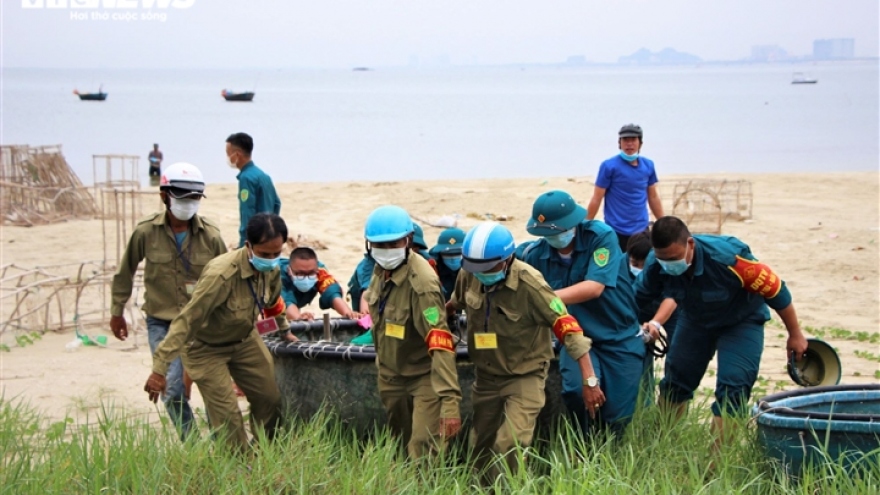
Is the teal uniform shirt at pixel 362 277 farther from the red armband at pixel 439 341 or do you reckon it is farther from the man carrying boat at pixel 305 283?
the red armband at pixel 439 341

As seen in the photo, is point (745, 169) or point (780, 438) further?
point (745, 169)

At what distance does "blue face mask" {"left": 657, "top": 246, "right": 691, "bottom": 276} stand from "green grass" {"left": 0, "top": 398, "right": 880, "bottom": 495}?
2.82 ft

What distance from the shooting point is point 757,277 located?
5715mm

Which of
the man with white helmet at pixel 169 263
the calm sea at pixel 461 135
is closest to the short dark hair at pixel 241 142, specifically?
the man with white helmet at pixel 169 263

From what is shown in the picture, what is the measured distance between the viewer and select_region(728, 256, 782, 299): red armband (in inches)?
225

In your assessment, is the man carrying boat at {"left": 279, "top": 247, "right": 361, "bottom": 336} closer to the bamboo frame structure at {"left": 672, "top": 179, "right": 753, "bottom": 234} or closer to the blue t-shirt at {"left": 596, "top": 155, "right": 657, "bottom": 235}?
the blue t-shirt at {"left": 596, "top": 155, "right": 657, "bottom": 235}

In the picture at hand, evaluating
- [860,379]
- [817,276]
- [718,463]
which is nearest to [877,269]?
[817,276]

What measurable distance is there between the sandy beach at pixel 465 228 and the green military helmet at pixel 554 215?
8.16 ft

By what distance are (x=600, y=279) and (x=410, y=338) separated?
3.55 ft

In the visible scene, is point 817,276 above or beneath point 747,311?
beneath

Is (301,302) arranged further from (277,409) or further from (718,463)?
(718,463)

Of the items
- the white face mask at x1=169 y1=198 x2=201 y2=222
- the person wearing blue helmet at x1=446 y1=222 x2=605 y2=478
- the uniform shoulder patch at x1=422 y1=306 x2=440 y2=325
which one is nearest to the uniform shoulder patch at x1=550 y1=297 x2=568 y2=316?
the person wearing blue helmet at x1=446 y1=222 x2=605 y2=478

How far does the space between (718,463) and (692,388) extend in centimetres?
93

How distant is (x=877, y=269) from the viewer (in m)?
13.5
